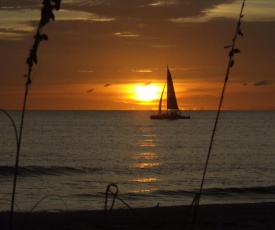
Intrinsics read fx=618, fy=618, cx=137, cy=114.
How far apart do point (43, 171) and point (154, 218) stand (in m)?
26.3

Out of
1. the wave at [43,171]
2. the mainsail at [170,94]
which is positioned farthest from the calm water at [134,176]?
the mainsail at [170,94]

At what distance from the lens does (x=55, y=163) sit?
51.2 m

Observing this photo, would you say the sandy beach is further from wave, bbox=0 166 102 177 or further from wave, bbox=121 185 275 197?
wave, bbox=0 166 102 177

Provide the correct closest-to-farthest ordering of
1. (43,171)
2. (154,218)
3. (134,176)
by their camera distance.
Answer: (154,218), (134,176), (43,171)

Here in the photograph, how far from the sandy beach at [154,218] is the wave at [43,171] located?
21.8 meters

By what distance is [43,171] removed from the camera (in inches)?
1688

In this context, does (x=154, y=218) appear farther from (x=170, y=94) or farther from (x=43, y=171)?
(x=170, y=94)

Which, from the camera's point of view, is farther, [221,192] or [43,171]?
[43,171]

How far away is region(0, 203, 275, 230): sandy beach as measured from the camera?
14836 mm

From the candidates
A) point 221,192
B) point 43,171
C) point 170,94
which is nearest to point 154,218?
point 221,192

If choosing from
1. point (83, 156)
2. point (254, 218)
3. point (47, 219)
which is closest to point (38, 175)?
point (83, 156)

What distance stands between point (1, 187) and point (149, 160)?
24.9 meters

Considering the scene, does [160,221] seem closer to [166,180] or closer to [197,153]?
[166,180]

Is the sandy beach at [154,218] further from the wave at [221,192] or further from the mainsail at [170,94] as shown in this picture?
the mainsail at [170,94]
